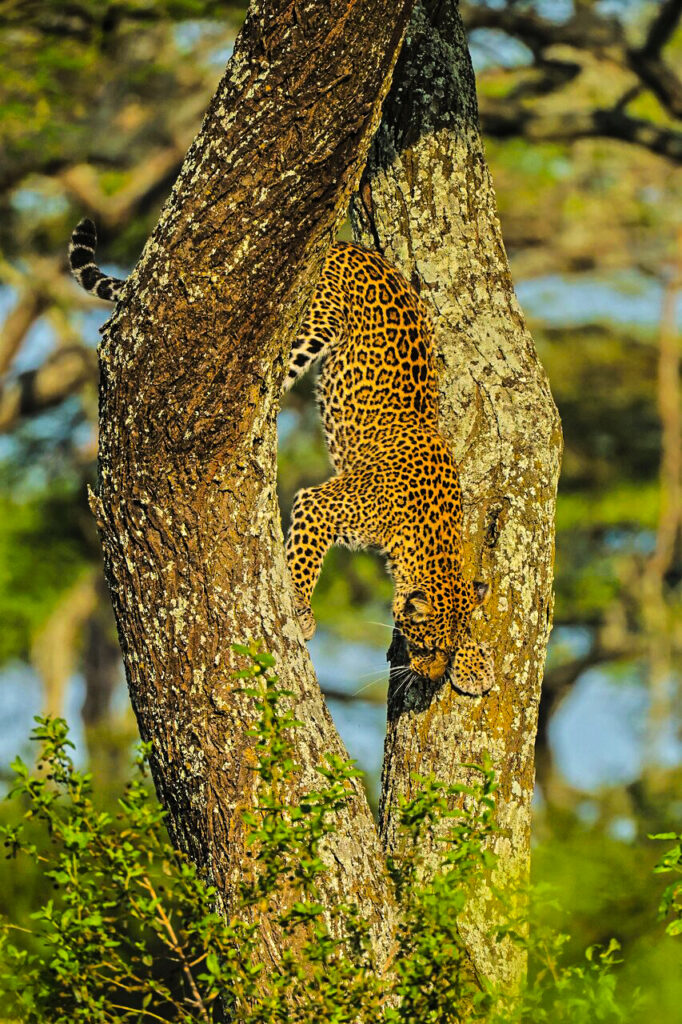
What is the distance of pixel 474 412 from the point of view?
6.08 metres

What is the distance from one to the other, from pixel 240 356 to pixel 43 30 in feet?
34.1

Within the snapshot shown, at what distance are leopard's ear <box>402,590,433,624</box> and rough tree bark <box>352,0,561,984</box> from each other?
306 millimetres

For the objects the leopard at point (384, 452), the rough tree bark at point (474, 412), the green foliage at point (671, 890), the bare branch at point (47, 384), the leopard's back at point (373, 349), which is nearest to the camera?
the green foliage at point (671, 890)

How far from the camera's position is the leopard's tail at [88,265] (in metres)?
6.25

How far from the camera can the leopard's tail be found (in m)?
6.25

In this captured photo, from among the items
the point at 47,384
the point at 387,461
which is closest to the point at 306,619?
the point at 387,461

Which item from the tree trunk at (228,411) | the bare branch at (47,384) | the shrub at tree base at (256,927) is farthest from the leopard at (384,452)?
the bare branch at (47,384)

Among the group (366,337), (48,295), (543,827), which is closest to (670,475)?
(543,827)

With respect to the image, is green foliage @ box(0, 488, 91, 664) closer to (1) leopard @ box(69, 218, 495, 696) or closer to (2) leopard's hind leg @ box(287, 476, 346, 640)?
(1) leopard @ box(69, 218, 495, 696)

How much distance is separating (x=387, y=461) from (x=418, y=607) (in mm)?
646

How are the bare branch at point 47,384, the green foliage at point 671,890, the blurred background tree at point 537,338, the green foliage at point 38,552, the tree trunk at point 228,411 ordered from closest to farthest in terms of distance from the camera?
1. the green foliage at point 671,890
2. the tree trunk at point 228,411
3. the blurred background tree at point 537,338
4. the bare branch at point 47,384
5. the green foliage at point 38,552

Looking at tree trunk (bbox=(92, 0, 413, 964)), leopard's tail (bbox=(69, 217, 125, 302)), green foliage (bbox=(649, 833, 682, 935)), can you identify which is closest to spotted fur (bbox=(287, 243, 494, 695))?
leopard's tail (bbox=(69, 217, 125, 302))

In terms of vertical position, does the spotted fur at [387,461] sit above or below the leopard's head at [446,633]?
above

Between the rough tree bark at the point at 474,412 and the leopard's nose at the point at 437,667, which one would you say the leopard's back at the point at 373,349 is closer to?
the rough tree bark at the point at 474,412
